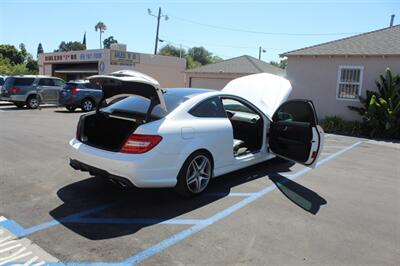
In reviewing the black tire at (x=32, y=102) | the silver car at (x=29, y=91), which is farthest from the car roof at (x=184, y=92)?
the black tire at (x=32, y=102)

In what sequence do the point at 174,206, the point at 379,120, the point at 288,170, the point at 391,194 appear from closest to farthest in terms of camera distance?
1. the point at 174,206
2. the point at 391,194
3. the point at 288,170
4. the point at 379,120

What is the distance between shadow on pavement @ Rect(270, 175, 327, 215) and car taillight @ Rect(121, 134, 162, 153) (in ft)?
7.59

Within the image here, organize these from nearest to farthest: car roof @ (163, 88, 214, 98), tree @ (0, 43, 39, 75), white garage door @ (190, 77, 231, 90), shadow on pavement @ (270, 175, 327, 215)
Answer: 1. shadow on pavement @ (270, 175, 327, 215)
2. car roof @ (163, 88, 214, 98)
3. white garage door @ (190, 77, 231, 90)
4. tree @ (0, 43, 39, 75)

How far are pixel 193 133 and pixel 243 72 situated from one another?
19.0 metres

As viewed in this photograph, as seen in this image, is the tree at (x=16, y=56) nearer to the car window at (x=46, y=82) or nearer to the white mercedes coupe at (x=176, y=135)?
the car window at (x=46, y=82)

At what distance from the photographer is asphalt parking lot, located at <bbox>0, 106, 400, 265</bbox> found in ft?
11.4

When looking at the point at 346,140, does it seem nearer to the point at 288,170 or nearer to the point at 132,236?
the point at 288,170

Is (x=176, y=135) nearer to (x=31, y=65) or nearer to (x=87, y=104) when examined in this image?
(x=87, y=104)

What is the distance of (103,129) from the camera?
523cm

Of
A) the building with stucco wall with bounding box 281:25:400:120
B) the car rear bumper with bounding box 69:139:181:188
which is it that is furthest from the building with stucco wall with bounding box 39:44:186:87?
the car rear bumper with bounding box 69:139:181:188

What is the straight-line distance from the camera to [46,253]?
3361 millimetres

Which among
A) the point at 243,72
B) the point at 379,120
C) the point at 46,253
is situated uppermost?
the point at 243,72

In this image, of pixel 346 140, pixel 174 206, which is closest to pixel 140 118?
pixel 174 206

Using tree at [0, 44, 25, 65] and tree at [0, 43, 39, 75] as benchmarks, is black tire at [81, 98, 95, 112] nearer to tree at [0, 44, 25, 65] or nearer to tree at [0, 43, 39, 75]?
tree at [0, 43, 39, 75]
